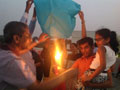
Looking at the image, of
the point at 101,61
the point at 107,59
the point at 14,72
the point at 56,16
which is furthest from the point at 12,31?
the point at 107,59

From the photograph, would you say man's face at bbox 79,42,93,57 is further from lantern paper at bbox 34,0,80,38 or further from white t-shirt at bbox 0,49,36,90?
white t-shirt at bbox 0,49,36,90

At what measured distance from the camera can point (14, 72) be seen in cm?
78

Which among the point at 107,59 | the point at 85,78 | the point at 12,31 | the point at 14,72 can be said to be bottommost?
the point at 85,78

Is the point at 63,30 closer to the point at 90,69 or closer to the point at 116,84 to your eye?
the point at 90,69

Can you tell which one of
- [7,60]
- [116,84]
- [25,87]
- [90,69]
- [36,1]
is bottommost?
[116,84]

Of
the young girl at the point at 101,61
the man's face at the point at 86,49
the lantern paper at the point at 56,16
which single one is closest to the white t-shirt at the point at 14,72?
the lantern paper at the point at 56,16

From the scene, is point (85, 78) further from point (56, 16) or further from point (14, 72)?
point (14, 72)

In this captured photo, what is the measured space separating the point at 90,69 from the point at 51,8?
636 millimetres

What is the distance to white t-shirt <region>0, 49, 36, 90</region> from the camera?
783 mm

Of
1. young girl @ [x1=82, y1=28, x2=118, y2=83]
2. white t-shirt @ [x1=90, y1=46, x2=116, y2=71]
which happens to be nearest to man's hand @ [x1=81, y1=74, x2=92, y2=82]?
young girl @ [x1=82, y1=28, x2=118, y2=83]

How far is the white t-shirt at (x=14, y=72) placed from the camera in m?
0.78

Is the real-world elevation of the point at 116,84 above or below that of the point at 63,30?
below

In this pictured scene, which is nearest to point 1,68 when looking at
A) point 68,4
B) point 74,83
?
point 68,4

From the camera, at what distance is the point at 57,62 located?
1.62 m
